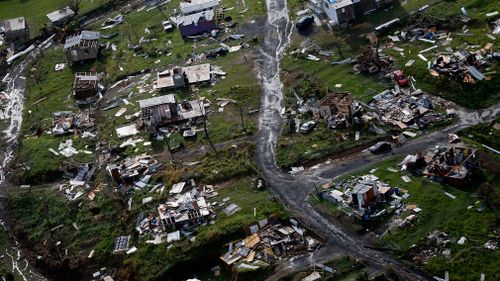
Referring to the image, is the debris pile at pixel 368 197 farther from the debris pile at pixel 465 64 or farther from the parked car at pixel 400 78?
the debris pile at pixel 465 64

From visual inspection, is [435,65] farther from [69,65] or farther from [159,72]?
[69,65]

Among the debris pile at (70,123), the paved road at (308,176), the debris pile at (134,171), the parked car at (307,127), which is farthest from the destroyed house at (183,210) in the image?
the debris pile at (70,123)

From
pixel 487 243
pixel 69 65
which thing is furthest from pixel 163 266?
pixel 69 65

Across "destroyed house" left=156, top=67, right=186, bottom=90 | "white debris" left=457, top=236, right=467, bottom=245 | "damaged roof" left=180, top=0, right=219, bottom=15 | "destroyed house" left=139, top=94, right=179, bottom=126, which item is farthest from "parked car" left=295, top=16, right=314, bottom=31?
"white debris" left=457, top=236, right=467, bottom=245

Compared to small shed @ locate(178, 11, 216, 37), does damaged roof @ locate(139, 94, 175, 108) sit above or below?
below

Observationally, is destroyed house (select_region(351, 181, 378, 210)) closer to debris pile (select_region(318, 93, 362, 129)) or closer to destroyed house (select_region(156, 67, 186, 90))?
debris pile (select_region(318, 93, 362, 129))

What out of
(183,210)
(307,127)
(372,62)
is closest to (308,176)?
(307,127)
